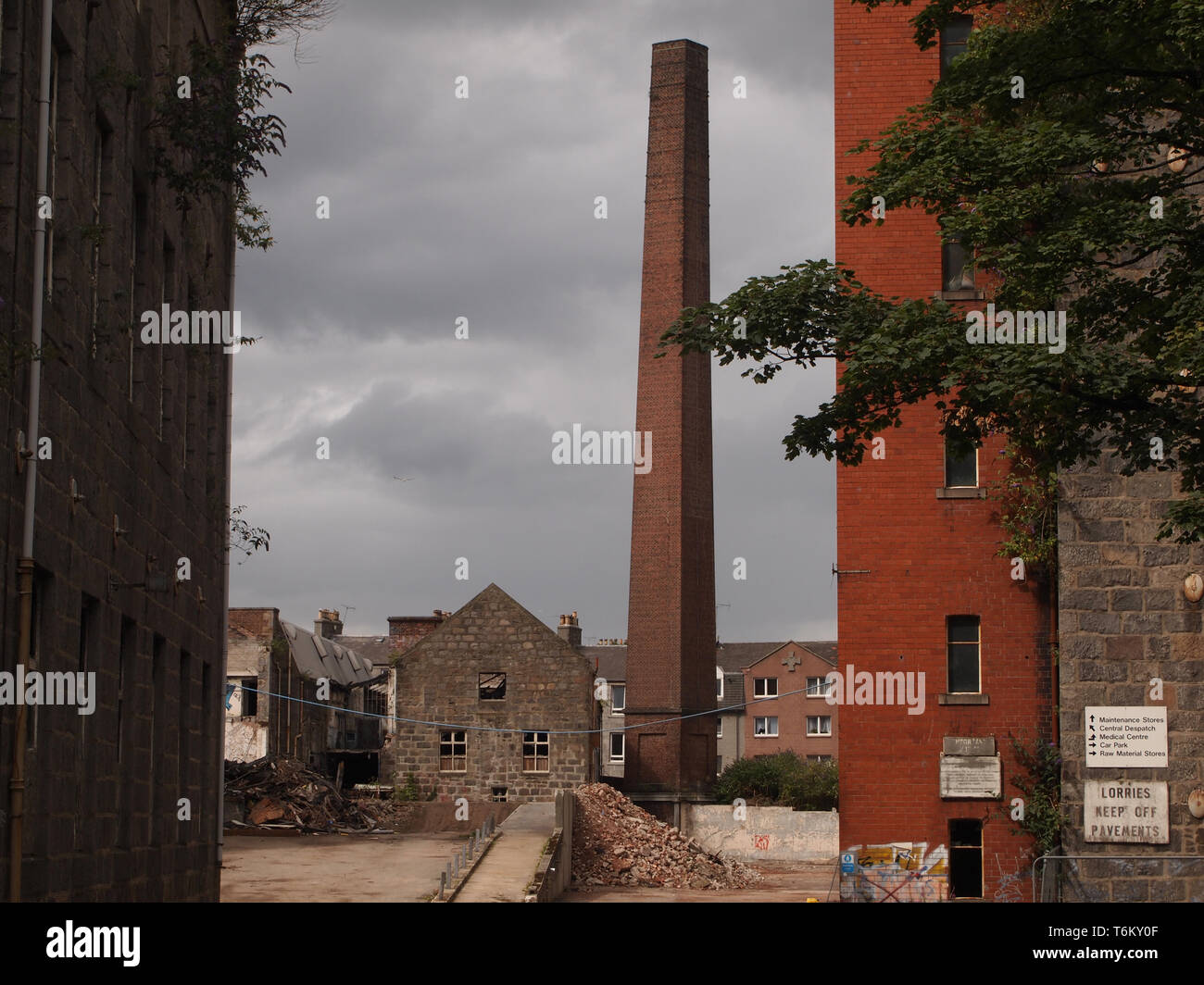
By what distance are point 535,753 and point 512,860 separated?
1890 cm

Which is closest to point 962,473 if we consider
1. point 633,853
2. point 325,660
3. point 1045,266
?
point 1045,266

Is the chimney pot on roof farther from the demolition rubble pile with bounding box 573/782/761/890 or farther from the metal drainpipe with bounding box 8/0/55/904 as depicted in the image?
the metal drainpipe with bounding box 8/0/55/904

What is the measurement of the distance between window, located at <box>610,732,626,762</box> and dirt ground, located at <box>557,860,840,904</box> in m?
29.4

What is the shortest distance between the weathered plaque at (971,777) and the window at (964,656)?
1262 millimetres

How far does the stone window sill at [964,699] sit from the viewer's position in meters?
26.0

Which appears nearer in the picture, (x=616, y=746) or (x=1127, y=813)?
(x=1127, y=813)

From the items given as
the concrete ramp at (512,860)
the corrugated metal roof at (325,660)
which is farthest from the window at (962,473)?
the corrugated metal roof at (325,660)

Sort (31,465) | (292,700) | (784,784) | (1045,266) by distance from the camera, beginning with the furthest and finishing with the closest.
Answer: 1. (784,784)
2. (292,700)
3. (1045,266)
4. (31,465)

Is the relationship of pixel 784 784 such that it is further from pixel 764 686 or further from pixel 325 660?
pixel 764 686

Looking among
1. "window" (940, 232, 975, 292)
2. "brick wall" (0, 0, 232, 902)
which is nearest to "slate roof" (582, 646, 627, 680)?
"window" (940, 232, 975, 292)

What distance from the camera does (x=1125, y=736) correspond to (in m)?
22.4

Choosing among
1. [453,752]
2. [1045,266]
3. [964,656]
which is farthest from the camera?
[453,752]

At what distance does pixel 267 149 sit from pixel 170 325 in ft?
7.87
